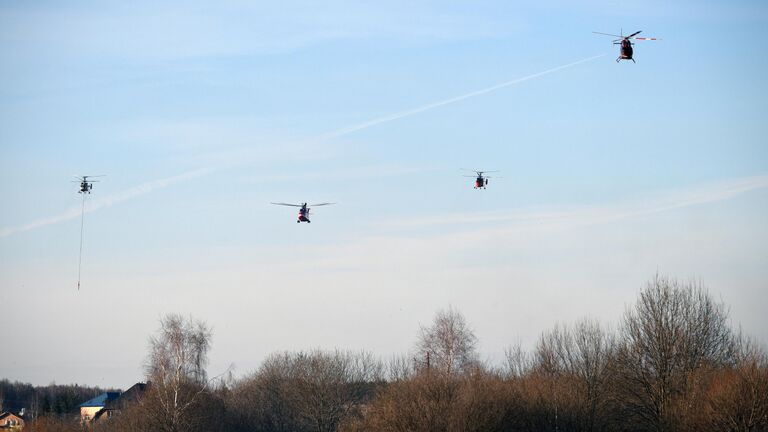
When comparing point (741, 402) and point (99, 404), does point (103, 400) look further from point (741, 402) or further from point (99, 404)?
point (741, 402)

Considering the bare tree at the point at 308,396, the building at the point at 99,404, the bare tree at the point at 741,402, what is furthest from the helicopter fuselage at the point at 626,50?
the building at the point at 99,404

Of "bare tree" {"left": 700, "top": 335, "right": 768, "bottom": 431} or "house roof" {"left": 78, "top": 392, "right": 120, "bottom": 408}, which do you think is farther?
"house roof" {"left": 78, "top": 392, "right": 120, "bottom": 408}

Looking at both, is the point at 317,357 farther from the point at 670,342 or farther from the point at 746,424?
the point at 746,424

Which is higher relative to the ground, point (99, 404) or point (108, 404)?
point (99, 404)

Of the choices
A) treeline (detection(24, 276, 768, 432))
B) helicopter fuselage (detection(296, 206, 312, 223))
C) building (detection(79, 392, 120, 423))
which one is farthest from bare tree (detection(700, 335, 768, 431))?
building (detection(79, 392, 120, 423))

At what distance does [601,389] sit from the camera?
71.8 m

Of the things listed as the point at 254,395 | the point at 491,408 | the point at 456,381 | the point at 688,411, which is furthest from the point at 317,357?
the point at 688,411

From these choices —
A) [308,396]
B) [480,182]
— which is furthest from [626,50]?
[308,396]

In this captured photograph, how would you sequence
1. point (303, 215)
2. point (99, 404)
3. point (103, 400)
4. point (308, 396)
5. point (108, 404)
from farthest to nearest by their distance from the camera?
point (103, 400)
point (99, 404)
point (108, 404)
point (308, 396)
point (303, 215)

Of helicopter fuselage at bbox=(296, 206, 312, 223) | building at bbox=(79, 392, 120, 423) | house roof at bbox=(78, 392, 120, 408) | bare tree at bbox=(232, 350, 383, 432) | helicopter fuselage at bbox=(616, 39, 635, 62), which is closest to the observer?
helicopter fuselage at bbox=(616, 39, 635, 62)

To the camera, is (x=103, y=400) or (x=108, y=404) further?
(x=103, y=400)

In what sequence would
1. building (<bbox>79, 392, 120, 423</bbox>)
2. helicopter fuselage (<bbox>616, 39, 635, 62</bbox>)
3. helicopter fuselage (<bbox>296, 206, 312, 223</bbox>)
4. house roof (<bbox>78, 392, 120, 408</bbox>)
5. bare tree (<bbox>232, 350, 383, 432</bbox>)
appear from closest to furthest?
helicopter fuselage (<bbox>616, 39, 635, 62</bbox>), helicopter fuselage (<bbox>296, 206, 312, 223</bbox>), bare tree (<bbox>232, 350, 383, 432</bbox>), building (<bbox>79, 392, 120, 423</bbox>), house roof (<bbox>78, 392, 120, 408</bbox>)

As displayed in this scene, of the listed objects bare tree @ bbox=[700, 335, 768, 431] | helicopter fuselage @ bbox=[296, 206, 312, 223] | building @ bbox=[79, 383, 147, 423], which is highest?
helicopter fuselage @ bbox=[296, 206, 312, 223]

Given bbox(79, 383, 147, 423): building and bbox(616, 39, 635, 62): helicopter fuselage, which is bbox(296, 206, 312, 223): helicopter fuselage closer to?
bbox(616, 39, 635, 62): helicopter fuselage
